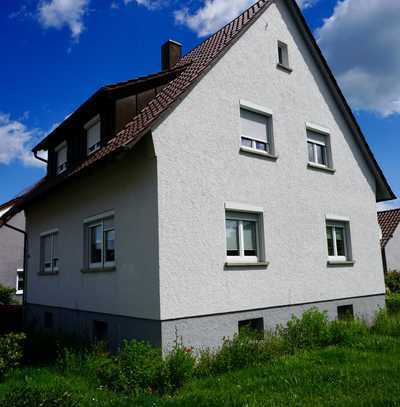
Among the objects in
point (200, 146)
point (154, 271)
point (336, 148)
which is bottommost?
point (154, 271)

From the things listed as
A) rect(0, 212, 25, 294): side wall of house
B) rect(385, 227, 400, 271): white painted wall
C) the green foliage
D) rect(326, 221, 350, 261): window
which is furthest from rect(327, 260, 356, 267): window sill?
rect(0, 212, 25, 294): side wall of house

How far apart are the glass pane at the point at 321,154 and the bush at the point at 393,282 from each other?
1268 centimetres

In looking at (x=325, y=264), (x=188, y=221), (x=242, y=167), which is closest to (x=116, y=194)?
(x=188, y=221)

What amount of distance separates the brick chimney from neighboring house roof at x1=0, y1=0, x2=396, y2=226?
1730mm

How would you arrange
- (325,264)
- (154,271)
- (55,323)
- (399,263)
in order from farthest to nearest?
(399,263)
(55,323)
(325,264)
(154,271)

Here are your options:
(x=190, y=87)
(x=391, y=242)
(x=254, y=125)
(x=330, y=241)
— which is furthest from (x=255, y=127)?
(x=391, y=242)

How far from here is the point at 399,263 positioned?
2916 centimetres

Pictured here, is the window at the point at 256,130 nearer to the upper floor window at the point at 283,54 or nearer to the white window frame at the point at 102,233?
the upper floor window at the point at 283,54

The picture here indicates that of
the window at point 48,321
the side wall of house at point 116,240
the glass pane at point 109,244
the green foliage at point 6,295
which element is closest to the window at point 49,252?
the side wall of house at point 116,240

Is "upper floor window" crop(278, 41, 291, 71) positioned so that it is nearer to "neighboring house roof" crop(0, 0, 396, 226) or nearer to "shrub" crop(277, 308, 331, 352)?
"neighboring house roof" crop(0, 0, 396, 226)

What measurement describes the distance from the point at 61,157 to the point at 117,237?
6.21 meters

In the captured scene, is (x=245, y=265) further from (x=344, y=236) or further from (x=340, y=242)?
(x=344, y=236)

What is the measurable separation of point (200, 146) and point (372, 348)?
553 centimetres

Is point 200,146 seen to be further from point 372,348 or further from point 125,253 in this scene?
point 372,348
